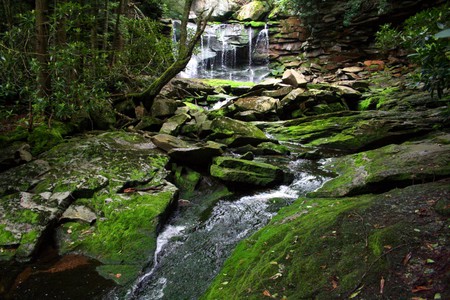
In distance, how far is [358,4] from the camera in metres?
20.0

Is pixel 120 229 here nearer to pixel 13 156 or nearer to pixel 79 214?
pixel 79 214

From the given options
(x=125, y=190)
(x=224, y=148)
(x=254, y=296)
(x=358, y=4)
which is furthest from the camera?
(x=358, y=4)

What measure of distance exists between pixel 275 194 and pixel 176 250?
2579 mm

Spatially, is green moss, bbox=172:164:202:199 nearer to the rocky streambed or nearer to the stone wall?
the rocky streambed

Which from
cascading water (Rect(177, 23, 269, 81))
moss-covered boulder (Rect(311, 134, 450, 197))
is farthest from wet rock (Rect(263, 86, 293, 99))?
cascading water (Rect(177, 23, 269, 81))

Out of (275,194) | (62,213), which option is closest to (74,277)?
(62,213)

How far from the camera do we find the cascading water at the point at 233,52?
78.7 ft

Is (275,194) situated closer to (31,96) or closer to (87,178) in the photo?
(87,178)

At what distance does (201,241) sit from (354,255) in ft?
8.64

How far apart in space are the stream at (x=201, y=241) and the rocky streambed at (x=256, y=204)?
0.52 feet

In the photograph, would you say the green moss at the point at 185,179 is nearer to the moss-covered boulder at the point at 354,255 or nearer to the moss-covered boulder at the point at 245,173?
the moss-covered boulder at the point at 245,173

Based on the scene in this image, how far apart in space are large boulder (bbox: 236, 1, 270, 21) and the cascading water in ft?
6.07

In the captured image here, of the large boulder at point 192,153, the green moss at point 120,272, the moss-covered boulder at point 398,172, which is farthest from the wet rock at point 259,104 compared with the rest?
the green moss at point 120,272

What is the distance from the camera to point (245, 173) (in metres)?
6.38
